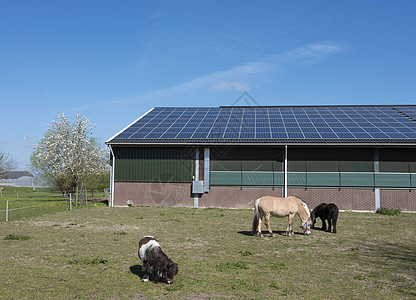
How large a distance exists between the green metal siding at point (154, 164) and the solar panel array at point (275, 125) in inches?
→ 39.4

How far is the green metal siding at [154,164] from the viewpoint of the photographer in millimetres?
27656

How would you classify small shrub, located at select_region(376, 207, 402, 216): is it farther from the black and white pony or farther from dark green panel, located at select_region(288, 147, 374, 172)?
the black and white pony

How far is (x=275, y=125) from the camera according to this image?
100ft

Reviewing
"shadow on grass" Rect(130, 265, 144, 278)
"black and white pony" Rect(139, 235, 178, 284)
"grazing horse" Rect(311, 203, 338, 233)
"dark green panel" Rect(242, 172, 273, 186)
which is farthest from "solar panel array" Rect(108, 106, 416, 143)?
"black and white pony" Rect(139, 235, 178, 284)

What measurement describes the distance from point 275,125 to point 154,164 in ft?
34.5

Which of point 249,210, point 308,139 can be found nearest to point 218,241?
point 249,210

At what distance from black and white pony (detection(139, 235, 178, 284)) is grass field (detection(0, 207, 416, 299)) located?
0.87 feet

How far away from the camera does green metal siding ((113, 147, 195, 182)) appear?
90.7ft

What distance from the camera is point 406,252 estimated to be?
1238cm

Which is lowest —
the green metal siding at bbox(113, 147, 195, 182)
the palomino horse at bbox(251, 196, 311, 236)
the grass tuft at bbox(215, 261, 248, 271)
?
the grass tuft at bbox(215, 261, 248, 271)

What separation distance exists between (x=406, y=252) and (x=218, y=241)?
21.3ft

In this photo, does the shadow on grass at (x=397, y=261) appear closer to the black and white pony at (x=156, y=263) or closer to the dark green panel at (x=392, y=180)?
the black and white pony at (x=156, y=263)

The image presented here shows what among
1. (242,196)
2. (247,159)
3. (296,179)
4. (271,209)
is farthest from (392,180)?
(271,209)

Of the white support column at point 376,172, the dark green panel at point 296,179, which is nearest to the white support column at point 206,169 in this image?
the dark green panel at point 296,179
